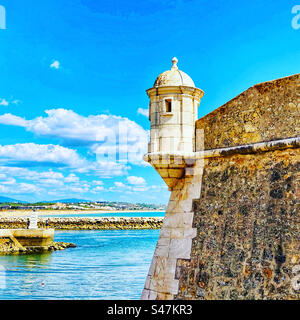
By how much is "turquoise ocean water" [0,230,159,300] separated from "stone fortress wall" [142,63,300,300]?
11.4 meters

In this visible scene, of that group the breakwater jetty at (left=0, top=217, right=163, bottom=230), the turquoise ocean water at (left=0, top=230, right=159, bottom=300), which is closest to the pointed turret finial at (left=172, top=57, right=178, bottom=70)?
the turquoise ocean water at (left=0, top=230, right=159, bottom=300)

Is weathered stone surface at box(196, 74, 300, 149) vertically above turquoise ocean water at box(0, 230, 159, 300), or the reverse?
weathered stone surface at box(196, 74, 300, 149)

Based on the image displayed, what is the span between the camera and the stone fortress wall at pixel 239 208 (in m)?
4.95

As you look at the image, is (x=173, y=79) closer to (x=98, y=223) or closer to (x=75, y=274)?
(x=75, y=274)

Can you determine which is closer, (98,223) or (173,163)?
(173,163)

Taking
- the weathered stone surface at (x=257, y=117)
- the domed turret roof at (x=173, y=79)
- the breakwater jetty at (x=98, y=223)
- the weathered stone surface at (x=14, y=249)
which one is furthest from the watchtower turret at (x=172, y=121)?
the breakwater jetty at (x=98, y=223)

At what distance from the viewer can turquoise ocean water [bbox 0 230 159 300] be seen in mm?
17672

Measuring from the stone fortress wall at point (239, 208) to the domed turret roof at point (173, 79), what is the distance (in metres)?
0.57

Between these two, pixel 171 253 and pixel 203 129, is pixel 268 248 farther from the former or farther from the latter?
pixel 203 129

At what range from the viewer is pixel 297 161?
5020mm

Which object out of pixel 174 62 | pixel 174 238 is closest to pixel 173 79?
pixel 174 62

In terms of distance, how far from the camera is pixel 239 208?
5.52 m

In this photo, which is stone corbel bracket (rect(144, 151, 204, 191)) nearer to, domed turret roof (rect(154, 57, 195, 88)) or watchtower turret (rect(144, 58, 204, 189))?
watchtower turret (rect(144, 58, 204, 189))

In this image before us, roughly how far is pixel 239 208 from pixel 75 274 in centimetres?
1818
